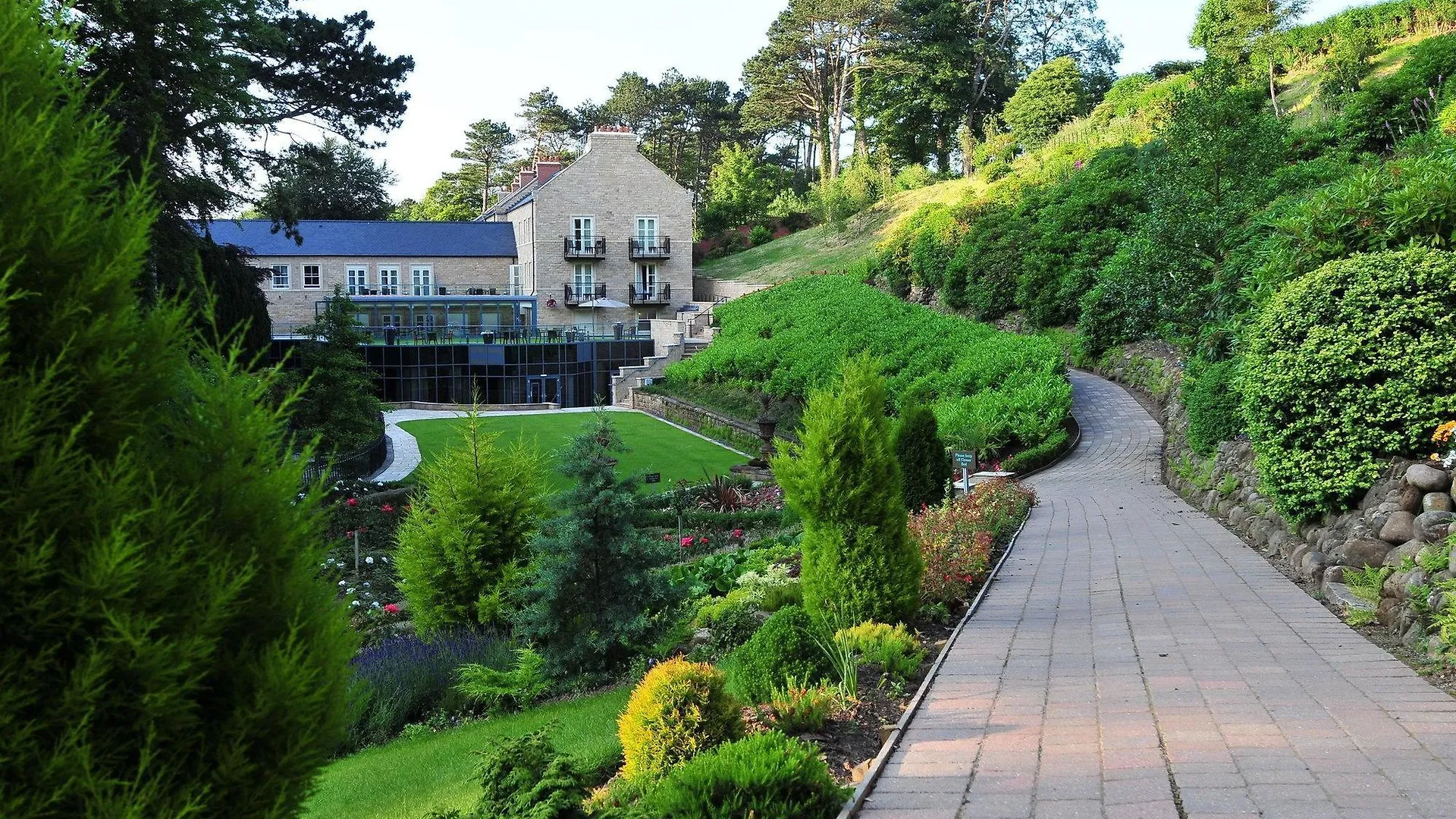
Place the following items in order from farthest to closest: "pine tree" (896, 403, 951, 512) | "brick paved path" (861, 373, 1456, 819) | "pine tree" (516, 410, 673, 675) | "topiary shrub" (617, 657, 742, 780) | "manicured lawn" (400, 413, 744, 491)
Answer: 1. "manicured lawn" (400, 413, 744, 491)
2. "pine tree" (896, 403, 951, 512)
3. "pine tree" (516, 410, 673, 675)
4. "topiary shrub" (617, 657, 742, 780)
5. "brick paved path" (861, 373, 1456, 819)

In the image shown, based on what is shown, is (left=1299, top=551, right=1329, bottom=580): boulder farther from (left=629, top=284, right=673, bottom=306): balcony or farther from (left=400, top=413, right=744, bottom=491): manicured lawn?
(left=629, top=284, right=673, bottom=306): balcony

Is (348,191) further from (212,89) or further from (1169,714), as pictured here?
(1169,714)

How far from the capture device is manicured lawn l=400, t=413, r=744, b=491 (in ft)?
76.9

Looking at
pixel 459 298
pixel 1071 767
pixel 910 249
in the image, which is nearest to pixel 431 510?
pixel 1071 767

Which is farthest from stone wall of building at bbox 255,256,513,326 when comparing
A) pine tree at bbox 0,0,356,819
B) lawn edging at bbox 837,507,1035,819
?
pine tree at bbox 0,0,356,819

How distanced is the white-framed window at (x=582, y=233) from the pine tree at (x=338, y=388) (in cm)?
2674

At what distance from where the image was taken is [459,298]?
160 feet

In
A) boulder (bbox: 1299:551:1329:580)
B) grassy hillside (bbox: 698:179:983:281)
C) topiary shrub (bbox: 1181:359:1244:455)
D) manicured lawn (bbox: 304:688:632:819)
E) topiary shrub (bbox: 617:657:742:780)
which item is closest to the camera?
topiary shrub (bbox: 617:657:742:780)

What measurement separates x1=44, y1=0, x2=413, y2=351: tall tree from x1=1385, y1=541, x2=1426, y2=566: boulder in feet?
35.9

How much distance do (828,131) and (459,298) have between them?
2695 cm

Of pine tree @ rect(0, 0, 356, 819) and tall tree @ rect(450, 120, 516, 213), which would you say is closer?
pine tree @ rect(0, 0, 356, 819)

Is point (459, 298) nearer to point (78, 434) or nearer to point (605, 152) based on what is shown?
point (605, 152)

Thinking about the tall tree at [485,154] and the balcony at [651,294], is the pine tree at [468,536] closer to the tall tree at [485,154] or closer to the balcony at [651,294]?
the balcony at [651,294]

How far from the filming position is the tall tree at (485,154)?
7506cm
